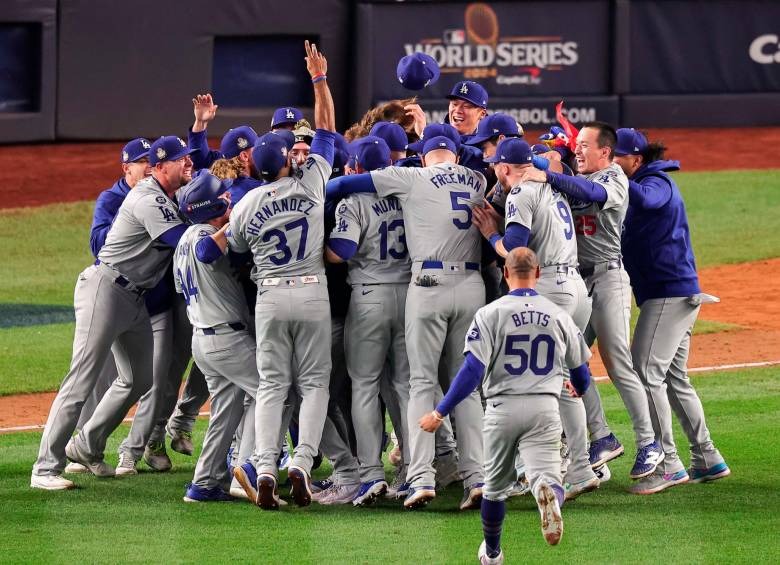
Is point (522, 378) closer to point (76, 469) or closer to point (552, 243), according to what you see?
point (552, 243)

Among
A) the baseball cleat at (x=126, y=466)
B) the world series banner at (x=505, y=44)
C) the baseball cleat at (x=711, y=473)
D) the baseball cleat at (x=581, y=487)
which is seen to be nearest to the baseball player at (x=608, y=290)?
the baseball cleat at (x=711, y=473)

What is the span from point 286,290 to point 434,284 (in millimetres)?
730

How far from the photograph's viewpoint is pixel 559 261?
283 inches

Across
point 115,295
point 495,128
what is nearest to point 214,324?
point 115,295

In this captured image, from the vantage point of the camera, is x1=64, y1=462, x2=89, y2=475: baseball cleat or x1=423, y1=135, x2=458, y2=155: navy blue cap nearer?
x1=423, y1=135, x2=458, y2=155: navy blue cap

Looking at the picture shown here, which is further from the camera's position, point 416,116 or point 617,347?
point 416,116

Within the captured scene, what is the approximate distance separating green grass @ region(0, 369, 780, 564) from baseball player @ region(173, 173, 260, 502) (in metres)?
0.30

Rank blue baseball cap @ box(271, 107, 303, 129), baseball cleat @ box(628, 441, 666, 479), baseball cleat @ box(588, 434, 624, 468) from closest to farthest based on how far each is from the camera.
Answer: baseball cleat @ box(628, 441, 666, 479), baseball cleat @ box(588, 434, 624, 468), blue baseball cap @ box(271, 107, 303, 129)

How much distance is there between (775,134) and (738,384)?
1031cm

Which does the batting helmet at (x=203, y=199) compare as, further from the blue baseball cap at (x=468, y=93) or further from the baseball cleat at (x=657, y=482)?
the baseball cleat at (x=657, y=482)

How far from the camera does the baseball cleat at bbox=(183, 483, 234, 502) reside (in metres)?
7.37

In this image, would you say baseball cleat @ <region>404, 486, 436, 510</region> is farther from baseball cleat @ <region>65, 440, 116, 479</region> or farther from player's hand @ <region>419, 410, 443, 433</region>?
baseball cleat @ <region>65, 440, 116, 479</region>

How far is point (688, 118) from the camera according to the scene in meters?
19.2

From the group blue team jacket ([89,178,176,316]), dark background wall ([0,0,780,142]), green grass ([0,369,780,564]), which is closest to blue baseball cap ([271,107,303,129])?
blue team jacket ([89,178,176,316])
